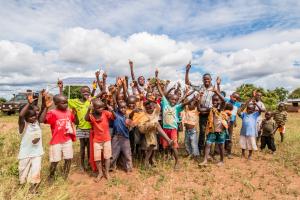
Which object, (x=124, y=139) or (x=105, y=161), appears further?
(x=124, y=139)

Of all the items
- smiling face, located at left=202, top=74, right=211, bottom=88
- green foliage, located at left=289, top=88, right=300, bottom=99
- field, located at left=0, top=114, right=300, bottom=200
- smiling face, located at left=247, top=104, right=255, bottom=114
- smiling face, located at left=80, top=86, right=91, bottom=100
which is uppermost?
green foliage, located at left=289, top=88, right=300, bottom=99

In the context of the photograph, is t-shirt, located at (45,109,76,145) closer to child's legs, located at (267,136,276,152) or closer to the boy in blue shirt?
the boy in blue shirt

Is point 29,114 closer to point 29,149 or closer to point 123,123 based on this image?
point 29,149

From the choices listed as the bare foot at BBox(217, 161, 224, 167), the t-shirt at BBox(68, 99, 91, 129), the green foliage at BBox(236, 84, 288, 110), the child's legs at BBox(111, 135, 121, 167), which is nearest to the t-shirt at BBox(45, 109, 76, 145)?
the t-shirt at BBox(68, 99, 91, 129)

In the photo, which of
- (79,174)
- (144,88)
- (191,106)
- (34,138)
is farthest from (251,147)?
(34,138)

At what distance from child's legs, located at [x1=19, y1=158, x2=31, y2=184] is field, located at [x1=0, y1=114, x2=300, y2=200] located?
0.56 ft

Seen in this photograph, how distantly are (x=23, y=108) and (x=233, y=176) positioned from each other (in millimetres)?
4248

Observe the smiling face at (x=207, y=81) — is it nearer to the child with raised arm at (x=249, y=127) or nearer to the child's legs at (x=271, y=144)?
the child with raised arm at (x=249, y=127)

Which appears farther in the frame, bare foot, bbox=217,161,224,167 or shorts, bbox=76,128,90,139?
bare foot, bbox=217,161,224,167

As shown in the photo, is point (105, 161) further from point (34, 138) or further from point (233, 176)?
point (233, 176)

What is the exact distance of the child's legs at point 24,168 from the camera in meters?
4.33

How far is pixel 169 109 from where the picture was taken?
619 cm

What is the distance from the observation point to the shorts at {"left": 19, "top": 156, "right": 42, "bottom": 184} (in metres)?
4.34

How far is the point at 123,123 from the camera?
18.8 feet
